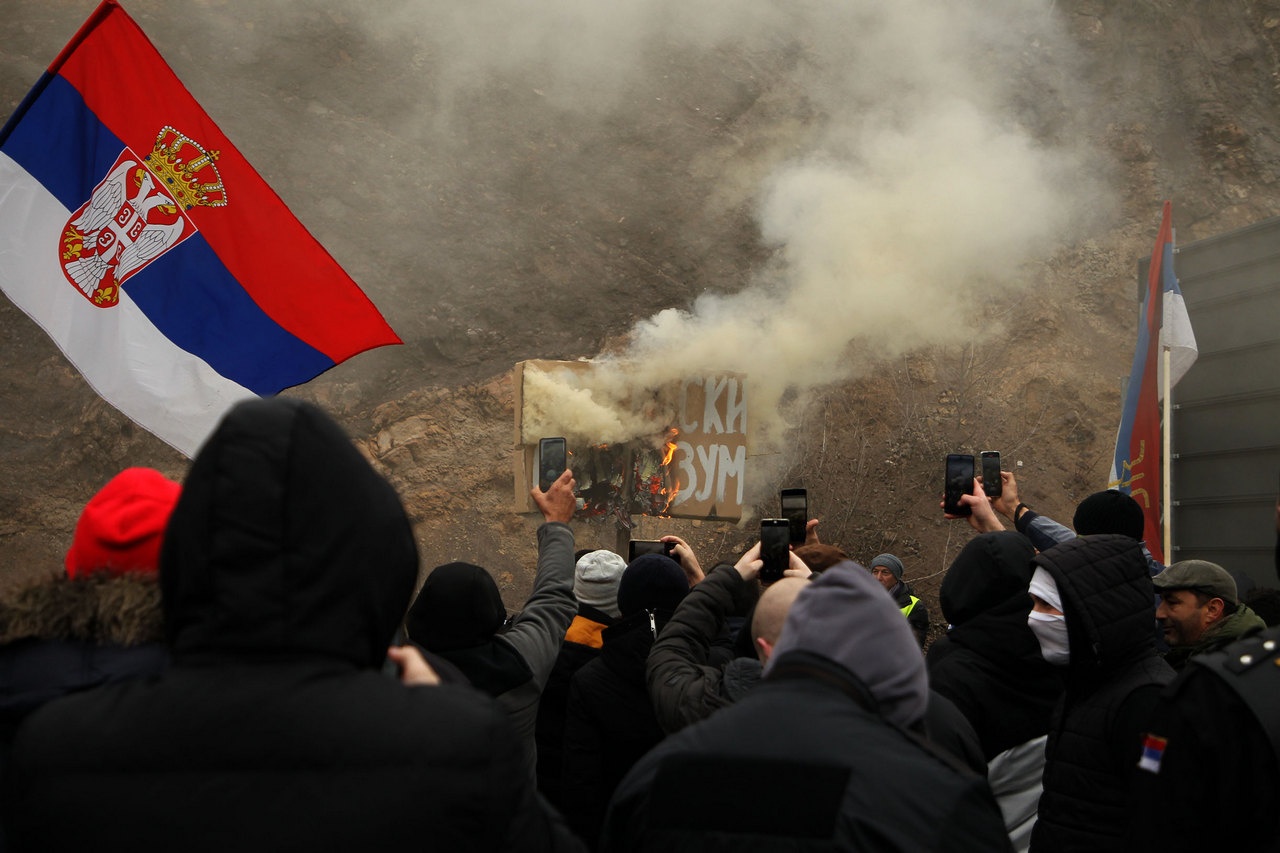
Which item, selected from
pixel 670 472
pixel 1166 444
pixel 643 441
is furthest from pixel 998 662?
pixel 643 441

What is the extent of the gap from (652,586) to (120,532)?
6.32 feet

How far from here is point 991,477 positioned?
→ 4785mm

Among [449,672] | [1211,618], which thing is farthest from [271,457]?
[1211,618]

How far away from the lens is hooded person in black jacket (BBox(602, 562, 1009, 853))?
5.44ft

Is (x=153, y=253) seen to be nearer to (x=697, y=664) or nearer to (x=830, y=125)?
(x=697, y=664)

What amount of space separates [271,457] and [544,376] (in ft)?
18.1

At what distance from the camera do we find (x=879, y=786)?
65.9 inches

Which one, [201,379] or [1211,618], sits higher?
[201,379]

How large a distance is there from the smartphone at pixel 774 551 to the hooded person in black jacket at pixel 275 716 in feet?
6.80

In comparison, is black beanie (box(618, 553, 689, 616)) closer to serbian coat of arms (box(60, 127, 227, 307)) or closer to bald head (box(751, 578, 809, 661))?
bald head (box(751, 578, 809, 661))

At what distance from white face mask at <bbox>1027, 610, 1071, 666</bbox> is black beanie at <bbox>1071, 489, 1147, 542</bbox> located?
3.59 feet

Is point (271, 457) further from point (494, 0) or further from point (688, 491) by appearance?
point (494, 0)

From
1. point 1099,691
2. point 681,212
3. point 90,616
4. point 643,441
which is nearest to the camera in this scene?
point 90,616

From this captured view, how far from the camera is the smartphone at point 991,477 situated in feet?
15.6
